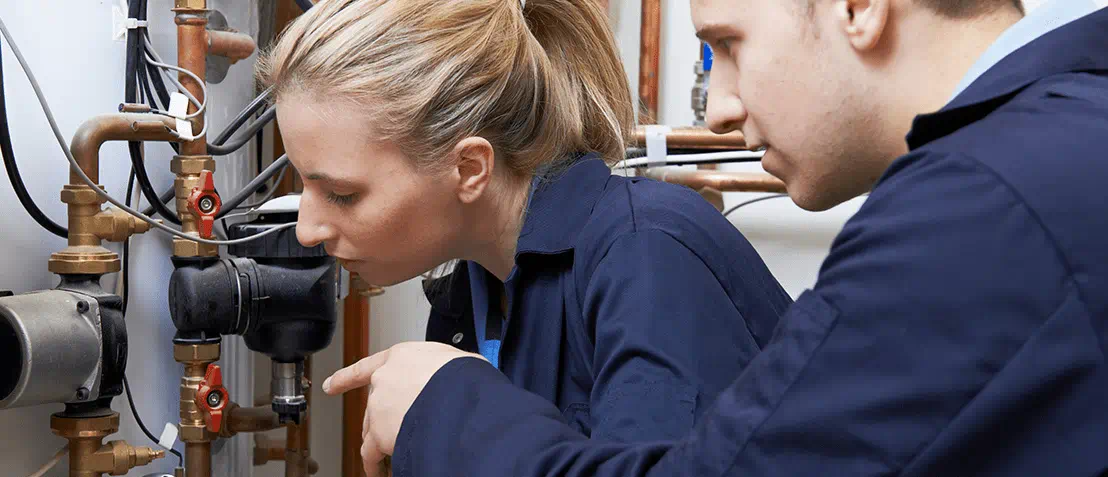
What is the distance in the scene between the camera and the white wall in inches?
45.5

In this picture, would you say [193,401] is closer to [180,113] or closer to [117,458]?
[117,458]

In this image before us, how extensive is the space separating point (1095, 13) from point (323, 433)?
172 cm

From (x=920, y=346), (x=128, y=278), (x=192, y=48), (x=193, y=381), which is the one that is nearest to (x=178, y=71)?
(x=192, y=48)

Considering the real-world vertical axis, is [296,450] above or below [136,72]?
below

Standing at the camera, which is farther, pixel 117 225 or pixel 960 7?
pixel 117 225

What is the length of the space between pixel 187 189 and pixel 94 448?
0.32m

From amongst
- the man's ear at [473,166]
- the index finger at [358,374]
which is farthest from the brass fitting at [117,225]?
the index finger at [358,374]

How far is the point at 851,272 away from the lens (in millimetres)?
423

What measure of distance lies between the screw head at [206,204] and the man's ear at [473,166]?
415 millimetres

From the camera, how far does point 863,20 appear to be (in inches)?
22.1

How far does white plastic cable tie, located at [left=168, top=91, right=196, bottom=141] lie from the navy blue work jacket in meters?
0.49

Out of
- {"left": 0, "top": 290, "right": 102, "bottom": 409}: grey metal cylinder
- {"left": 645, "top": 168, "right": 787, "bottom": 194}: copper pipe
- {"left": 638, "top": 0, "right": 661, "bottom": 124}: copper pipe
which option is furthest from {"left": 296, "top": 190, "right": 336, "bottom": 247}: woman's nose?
{"left": 638, "top": 0, "right": 661, "bottom": 124}: copper pipe

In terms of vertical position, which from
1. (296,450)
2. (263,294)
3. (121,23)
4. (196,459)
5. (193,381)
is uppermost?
(121,23)

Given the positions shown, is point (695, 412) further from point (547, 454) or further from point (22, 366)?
point (22, 366)
